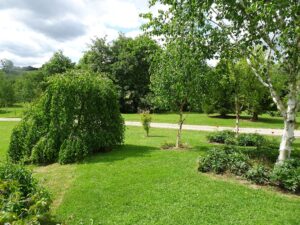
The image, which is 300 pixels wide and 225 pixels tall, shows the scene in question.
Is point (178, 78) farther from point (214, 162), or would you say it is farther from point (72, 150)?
point (72, 150)

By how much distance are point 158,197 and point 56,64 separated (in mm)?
39227

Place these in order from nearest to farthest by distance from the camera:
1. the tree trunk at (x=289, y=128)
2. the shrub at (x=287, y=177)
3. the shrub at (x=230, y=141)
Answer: the shrub at (x=287, y=177), the tree trunk at (x=289, y=128), the shrub at (x=230, y=141)

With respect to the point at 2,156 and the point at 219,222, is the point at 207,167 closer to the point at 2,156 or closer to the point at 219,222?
the point at 219,222

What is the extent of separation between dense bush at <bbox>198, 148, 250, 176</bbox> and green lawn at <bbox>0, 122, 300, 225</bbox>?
0.36m

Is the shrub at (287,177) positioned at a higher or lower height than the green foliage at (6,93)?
lower

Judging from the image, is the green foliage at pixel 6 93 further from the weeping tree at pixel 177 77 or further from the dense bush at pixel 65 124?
the weeping tree at pixel 177 77

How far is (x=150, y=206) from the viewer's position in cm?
631

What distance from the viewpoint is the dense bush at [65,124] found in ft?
33.9

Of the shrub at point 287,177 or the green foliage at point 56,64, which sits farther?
the green foliage at point 56,64

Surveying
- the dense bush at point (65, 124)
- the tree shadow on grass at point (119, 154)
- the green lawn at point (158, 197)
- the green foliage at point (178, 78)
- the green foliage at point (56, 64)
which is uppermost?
the green foliage at point (56, 64)

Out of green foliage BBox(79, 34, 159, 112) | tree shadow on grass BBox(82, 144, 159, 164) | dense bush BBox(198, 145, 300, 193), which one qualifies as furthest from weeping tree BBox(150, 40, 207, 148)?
green foliage BBox(79, 34, 159, 112)

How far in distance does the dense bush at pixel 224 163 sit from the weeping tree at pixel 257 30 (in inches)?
41.7

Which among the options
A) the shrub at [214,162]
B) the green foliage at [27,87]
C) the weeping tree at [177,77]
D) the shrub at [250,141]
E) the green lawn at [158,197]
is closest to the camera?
the green lawn at [158,197]

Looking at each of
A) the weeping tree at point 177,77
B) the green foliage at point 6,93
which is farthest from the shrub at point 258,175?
the green foliage at point 6,93
